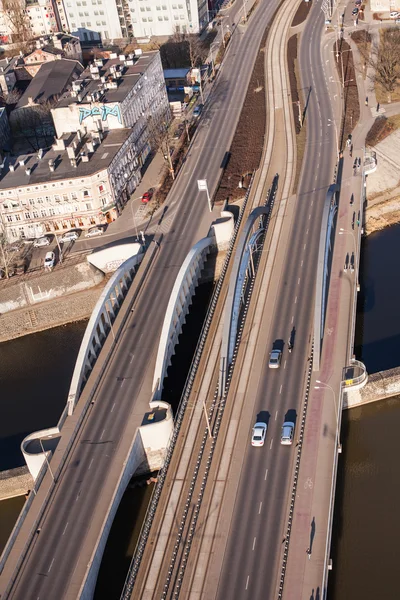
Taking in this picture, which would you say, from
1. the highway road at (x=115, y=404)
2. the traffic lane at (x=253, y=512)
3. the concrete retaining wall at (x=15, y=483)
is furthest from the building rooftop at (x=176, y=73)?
the concrete retaining wall at (x=15, y=483)

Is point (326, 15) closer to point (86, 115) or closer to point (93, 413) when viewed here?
point (86, 115)

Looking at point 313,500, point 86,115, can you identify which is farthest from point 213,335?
point 86,115

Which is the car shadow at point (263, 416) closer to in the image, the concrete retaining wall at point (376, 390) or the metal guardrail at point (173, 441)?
the metal guardrail at point (173, 441)

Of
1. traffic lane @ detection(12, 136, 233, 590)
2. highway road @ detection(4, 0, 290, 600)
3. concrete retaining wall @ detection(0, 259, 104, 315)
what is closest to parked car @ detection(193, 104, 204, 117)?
highway road @ detection(4, 0, 290, 600)

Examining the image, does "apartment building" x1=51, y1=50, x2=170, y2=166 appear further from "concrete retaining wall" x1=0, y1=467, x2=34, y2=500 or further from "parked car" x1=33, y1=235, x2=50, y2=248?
"concrete retaining wall" x1=0, y1=467, x2=34, y2=500

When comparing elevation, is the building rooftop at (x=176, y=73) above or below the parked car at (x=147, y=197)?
above

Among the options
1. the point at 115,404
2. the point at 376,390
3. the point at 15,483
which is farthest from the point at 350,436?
the point at 15,483
